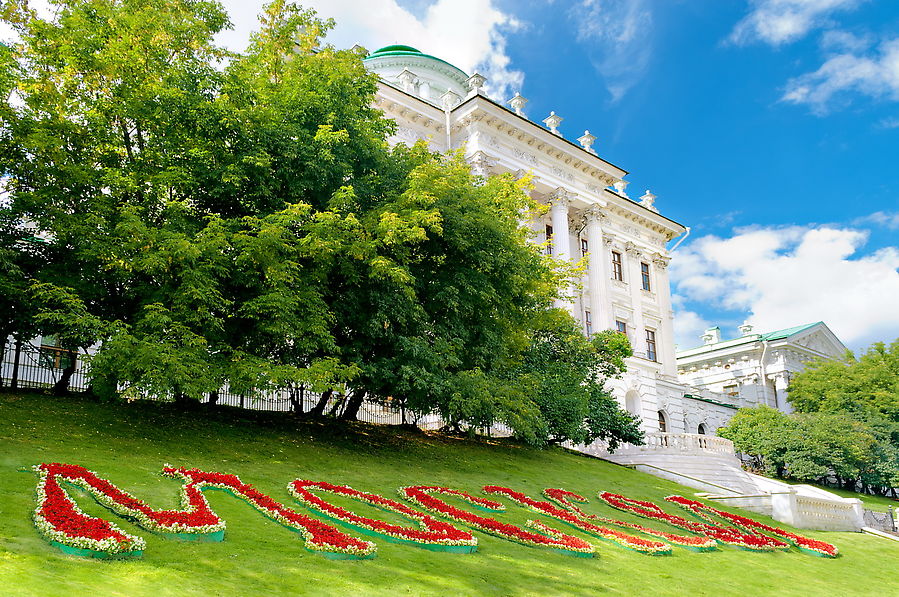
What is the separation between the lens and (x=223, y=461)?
13867mm

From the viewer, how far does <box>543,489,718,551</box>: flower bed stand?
46.4ft

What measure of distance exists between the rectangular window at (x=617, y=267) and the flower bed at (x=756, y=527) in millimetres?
24061

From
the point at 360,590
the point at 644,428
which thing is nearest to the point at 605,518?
the point at 360,590

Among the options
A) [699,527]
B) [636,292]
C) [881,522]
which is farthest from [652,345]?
[699,527]

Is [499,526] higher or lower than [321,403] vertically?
lower

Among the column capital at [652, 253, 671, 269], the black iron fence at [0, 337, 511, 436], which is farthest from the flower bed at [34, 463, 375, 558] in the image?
the column capital at [652, 253, 671, 269]

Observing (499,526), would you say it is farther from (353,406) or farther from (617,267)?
(617,267)

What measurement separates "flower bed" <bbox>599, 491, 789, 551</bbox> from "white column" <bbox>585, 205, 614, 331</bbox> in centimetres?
2117

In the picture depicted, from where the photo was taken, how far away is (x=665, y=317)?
46.2 meters

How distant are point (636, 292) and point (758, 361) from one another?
19617 millimetres

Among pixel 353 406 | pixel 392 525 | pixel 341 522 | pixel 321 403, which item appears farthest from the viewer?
pixel 353 406

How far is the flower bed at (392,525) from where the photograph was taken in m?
10.1

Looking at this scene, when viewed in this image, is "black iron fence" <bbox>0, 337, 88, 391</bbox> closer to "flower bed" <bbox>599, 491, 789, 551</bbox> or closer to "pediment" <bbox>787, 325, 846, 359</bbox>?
"flower bed" <bbox>599, 491, 789, 551</bbox>

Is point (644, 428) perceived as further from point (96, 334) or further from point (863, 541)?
point (96, 334)
